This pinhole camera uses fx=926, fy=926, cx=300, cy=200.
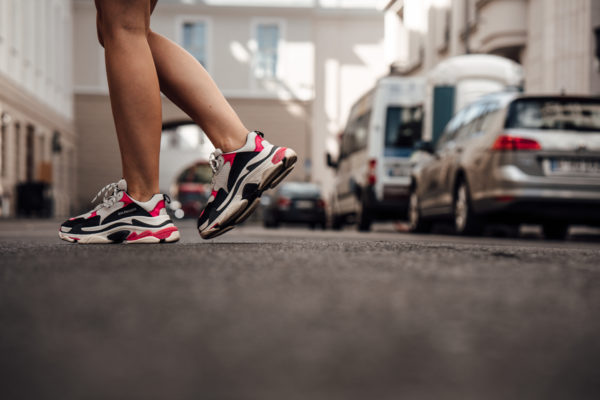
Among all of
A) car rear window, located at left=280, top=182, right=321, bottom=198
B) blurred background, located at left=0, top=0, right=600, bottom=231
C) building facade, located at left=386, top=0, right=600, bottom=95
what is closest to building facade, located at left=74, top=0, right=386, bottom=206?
blurred background, located at left=0, top=0, right=600, bottom=231

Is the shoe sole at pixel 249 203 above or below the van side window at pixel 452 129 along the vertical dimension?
below

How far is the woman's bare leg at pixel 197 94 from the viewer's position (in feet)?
12.3

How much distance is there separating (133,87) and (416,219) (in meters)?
9.29

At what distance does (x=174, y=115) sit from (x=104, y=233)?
37.7 m

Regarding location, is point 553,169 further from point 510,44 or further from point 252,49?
point 252,49

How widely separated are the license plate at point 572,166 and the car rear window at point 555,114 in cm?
32

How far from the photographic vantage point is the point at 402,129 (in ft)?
47.1

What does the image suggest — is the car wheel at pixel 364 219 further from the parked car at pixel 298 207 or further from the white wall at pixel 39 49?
the white wall at pixel 39 49

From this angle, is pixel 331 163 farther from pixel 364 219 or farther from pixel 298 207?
pixel 298 207

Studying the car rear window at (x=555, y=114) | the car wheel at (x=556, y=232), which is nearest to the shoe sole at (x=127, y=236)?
the car rear window at (x=555, y=114)

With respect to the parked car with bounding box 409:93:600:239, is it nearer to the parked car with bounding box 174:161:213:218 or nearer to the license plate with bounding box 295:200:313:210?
the license plate with bounding box 295:200:313:210

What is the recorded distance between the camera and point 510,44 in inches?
731

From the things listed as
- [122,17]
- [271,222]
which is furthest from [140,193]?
[271,222]

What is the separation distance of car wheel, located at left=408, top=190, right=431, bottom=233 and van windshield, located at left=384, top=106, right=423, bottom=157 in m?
1.36
